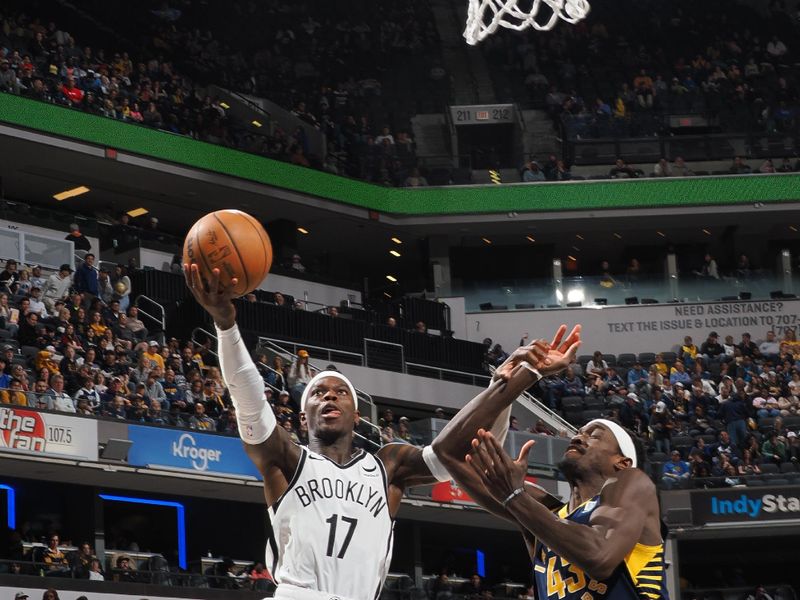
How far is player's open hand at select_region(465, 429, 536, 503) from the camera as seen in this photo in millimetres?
5922

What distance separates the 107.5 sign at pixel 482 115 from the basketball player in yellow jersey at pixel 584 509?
33598 millimetres

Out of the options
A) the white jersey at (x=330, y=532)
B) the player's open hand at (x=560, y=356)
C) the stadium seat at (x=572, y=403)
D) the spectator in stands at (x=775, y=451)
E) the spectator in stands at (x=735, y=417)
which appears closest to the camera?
the player's open hand at (x=560, y=356)

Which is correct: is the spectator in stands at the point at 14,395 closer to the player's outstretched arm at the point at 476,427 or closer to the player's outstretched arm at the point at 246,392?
the player's outstretched arm at the point at 476,427

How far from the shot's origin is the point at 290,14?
135ft

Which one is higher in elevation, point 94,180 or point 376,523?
point 94,180

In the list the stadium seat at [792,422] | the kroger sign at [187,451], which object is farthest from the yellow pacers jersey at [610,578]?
the stadium seat at [792,422]

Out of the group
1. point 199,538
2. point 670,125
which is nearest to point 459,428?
point 199,538

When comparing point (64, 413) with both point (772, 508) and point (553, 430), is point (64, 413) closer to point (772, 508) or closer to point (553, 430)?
point (553, 430)

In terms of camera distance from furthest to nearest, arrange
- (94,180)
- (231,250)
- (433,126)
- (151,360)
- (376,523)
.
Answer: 1. (433,126)
2. (94,180)
3. (151,360)
4. (376,523)
5. (231,250)

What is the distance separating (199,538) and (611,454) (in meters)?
21.4

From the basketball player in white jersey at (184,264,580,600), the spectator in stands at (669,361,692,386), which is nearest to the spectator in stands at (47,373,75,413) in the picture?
the spectator in stands at (669,361,692,386)

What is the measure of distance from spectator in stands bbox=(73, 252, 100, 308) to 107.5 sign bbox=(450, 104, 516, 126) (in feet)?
52.9

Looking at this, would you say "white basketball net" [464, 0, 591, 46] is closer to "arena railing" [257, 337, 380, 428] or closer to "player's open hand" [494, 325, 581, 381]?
"arena railing" [257, 337, 380, 428]

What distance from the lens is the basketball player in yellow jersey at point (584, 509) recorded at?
19.6 feet
